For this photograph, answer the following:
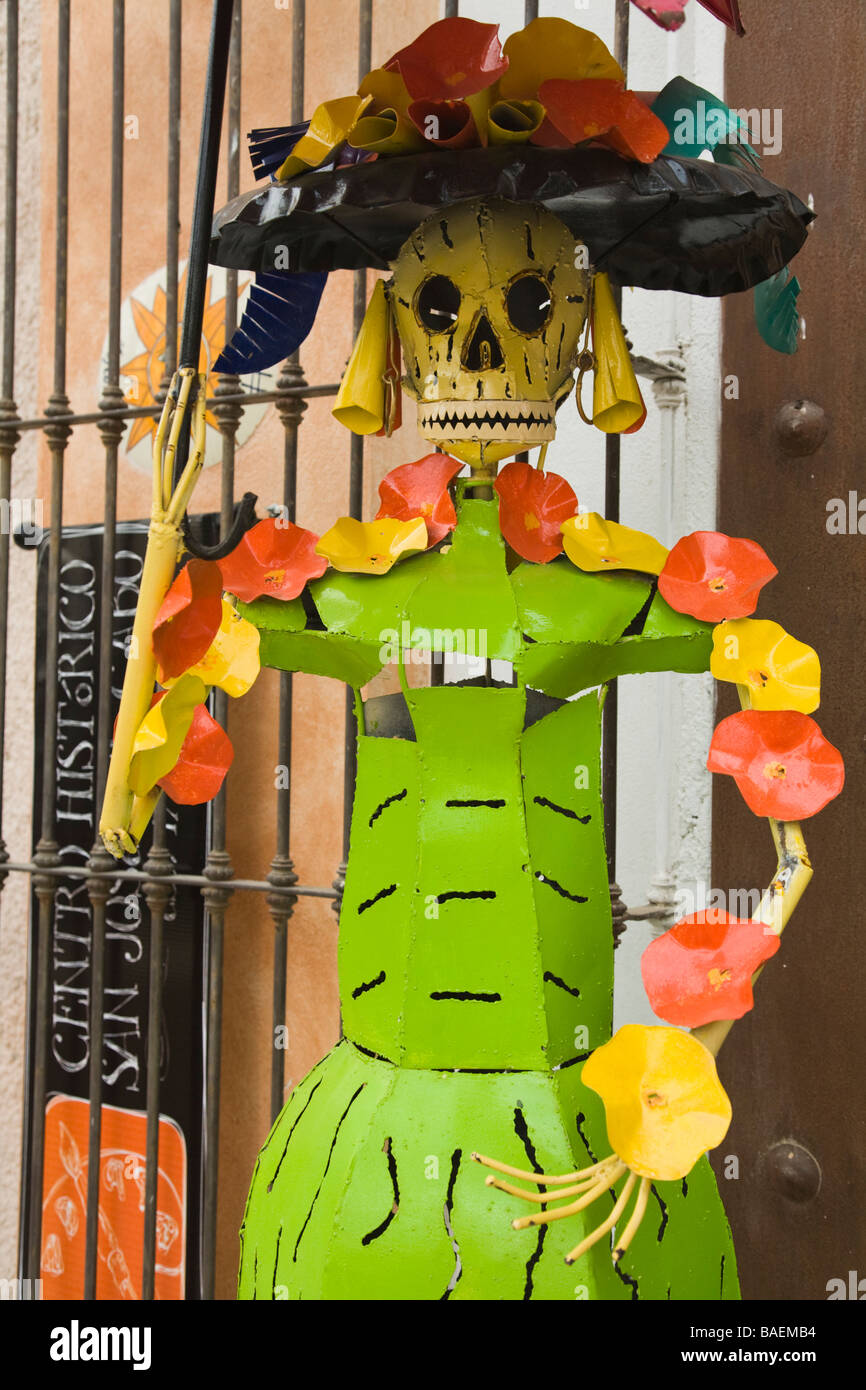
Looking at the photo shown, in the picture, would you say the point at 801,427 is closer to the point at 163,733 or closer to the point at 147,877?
the point at 163,733

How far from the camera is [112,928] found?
2.09 metres

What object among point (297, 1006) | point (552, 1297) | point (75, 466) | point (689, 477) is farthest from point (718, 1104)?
point (75, 466)

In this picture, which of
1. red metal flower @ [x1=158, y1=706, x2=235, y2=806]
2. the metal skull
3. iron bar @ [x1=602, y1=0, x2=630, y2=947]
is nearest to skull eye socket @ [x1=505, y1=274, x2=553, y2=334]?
the metal skull

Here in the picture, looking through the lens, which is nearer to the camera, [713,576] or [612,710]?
[713,576]

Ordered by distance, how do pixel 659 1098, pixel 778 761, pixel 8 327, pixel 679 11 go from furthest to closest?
pixel 8 327 < pixel 679 11 < pixel 778 761 < pixel 659 1098

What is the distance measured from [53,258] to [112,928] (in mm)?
1181

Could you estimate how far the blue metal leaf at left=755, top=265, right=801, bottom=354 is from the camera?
4.08ft

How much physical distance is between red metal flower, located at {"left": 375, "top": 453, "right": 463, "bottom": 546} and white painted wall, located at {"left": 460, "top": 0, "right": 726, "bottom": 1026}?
0.67 metres

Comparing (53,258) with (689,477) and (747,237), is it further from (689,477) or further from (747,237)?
(747,237)

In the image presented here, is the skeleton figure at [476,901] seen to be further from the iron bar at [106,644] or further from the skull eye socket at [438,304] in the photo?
the iron bar at [106,644]

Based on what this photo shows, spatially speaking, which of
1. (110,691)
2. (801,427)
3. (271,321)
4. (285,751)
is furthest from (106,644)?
(801,427)

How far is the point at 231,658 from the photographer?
1.09 m

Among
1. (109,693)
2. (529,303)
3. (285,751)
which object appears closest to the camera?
(529,303)

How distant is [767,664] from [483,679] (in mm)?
262
